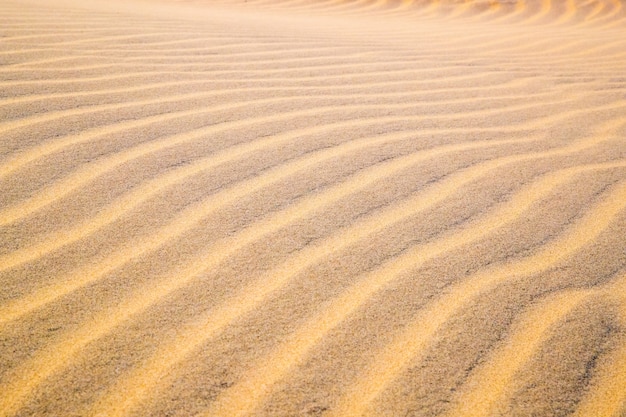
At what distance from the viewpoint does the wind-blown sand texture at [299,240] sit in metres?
1.14

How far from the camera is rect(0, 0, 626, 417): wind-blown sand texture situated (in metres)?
1.14

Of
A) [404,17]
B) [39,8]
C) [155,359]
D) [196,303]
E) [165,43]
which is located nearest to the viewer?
[155,359]

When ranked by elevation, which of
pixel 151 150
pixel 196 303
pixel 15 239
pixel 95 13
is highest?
pixel 95 13

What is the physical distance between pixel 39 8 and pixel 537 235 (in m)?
3.87

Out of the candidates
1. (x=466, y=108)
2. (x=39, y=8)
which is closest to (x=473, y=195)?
(x=466, y=108)

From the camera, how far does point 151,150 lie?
1931 millimetres

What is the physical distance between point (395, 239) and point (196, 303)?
66 cm

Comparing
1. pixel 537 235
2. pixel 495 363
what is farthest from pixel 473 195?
pixel 495 363

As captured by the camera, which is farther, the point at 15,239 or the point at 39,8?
the point at 39,8

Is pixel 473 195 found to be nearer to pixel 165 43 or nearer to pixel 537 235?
pixel 537 235

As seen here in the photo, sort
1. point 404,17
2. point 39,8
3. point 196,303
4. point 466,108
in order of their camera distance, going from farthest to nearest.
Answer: point 404,17, point 39,8, point 466,108, point 196,303

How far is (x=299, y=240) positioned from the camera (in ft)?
5.10

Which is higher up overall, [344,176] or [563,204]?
[344,176]

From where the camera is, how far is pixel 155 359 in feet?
3.84
